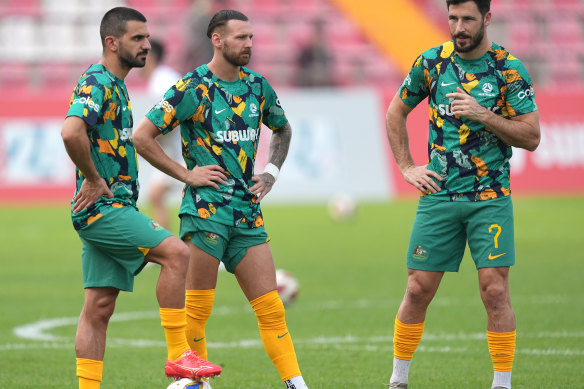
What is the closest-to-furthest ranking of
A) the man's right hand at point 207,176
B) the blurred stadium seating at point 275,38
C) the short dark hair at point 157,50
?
1. the man's right hand at point 207,176
2. the short dark hair at point 157,50
3. the blurred stadium seating at point 275,38

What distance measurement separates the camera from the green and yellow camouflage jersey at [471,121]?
642 centimetres

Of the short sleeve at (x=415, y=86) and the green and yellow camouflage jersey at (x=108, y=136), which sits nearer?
the green and yellow camouflage jersey at (x=108, y=136)

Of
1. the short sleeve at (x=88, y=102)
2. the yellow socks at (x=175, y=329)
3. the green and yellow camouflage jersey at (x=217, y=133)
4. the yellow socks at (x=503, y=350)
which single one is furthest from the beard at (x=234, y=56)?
the yellow socks at (x=503, y=350)

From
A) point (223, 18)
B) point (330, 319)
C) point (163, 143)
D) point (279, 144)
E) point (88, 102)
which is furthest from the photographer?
point (163, 143)

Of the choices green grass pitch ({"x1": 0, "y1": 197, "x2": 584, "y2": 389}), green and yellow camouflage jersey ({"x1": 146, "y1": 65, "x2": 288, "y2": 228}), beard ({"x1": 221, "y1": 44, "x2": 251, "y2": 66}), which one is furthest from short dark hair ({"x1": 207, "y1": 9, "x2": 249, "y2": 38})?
green grass pitch ({"x1": 0, "y1": 197, "x2": 584, "y2": 389})

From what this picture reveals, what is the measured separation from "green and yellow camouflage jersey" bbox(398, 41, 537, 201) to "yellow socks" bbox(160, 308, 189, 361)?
183 cm

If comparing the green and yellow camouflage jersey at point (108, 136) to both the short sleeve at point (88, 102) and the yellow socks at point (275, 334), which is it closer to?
the short sleeve at point (88, 102)

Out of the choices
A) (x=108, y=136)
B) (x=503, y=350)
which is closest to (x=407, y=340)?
(x=503, y=350)

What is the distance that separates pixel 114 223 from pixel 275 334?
49.1 inches

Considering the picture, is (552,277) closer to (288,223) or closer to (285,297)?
(285,297)

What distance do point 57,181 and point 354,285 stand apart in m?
9.87

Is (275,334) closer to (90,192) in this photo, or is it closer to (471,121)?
(90,192)

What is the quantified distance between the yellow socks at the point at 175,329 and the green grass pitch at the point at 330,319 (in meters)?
0.92

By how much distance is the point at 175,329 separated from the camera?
606 cm
